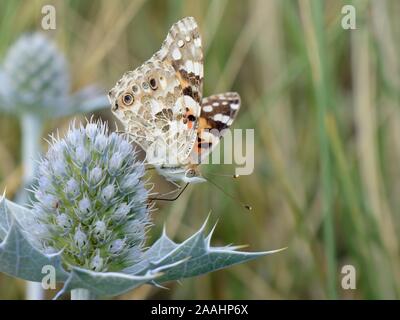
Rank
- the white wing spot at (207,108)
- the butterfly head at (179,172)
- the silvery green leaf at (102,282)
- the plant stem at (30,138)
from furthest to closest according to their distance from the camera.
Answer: the plant stem at (30,138) → the white wing spot at (207,108) → the butterfly head at (179,172) → the silvery green leaf at (102,282)

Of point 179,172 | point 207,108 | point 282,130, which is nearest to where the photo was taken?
point 179,172

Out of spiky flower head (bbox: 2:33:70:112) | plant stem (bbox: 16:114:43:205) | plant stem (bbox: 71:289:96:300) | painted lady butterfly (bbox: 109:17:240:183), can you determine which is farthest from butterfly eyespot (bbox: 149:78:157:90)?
spiky flower head (bbox: 2:33:70:112)

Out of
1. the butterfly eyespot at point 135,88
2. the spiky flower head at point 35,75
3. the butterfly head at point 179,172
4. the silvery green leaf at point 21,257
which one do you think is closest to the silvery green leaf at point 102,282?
the silvery green leaf at point 21,257

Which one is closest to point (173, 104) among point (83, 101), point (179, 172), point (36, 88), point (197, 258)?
point (179, 172)

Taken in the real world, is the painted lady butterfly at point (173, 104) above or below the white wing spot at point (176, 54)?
below

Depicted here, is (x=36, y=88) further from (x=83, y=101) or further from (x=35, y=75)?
(x=83, y=101)

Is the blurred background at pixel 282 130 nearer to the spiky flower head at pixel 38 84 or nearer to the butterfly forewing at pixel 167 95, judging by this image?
the spiky flower head at pixel 38 84

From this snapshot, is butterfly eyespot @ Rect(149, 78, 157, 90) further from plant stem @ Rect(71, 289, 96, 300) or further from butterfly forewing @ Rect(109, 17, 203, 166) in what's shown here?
plant stem @ Rect(71, 289, 96, 300)
